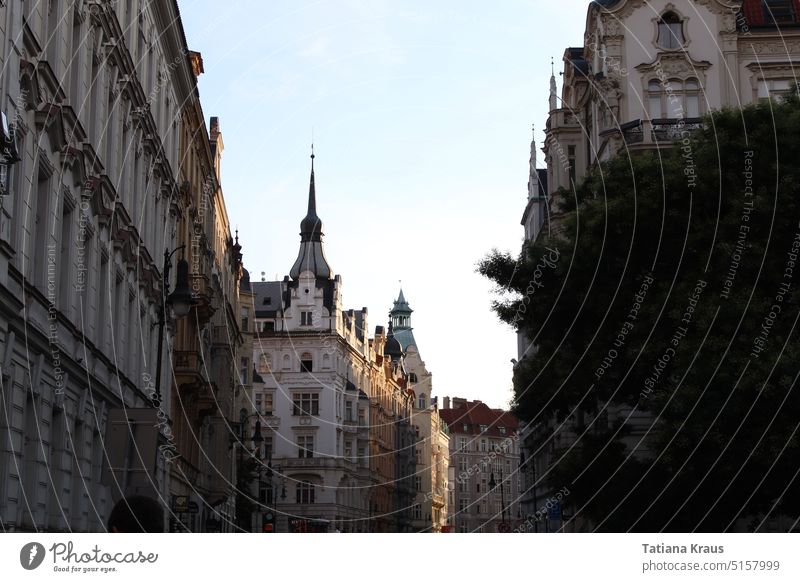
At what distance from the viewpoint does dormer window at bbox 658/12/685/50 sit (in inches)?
1992

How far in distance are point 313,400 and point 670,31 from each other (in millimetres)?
67552

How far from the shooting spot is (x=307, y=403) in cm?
11244

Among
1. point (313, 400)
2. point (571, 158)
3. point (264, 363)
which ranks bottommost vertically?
point (571, 158)

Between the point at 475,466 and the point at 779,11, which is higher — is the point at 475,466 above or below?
above

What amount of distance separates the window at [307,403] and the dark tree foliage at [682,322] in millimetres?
78990

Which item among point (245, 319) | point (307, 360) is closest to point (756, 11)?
point (245, 319)

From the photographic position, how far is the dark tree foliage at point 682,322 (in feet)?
85.2

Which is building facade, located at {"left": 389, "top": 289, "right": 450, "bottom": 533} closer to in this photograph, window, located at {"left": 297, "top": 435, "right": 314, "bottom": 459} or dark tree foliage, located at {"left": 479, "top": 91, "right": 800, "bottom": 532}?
window, located at {"left": 297, "top": 435, "right": 314, "bottom": 459}

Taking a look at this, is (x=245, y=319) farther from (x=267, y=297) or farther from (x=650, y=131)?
(x=650, y=131)

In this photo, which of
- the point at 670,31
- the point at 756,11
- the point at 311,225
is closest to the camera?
the point at 670,31

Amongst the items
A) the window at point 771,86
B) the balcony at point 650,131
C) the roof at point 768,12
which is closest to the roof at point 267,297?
the roof at point 768,12

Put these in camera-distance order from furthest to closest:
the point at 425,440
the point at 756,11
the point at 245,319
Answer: the point at 425,440 → the point at 245,319 → the point at 756,11

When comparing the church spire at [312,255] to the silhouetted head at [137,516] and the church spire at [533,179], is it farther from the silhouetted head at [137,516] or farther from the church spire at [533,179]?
the silhouetted head at [137,516]

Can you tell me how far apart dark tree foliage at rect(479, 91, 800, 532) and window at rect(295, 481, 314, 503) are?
252ft
